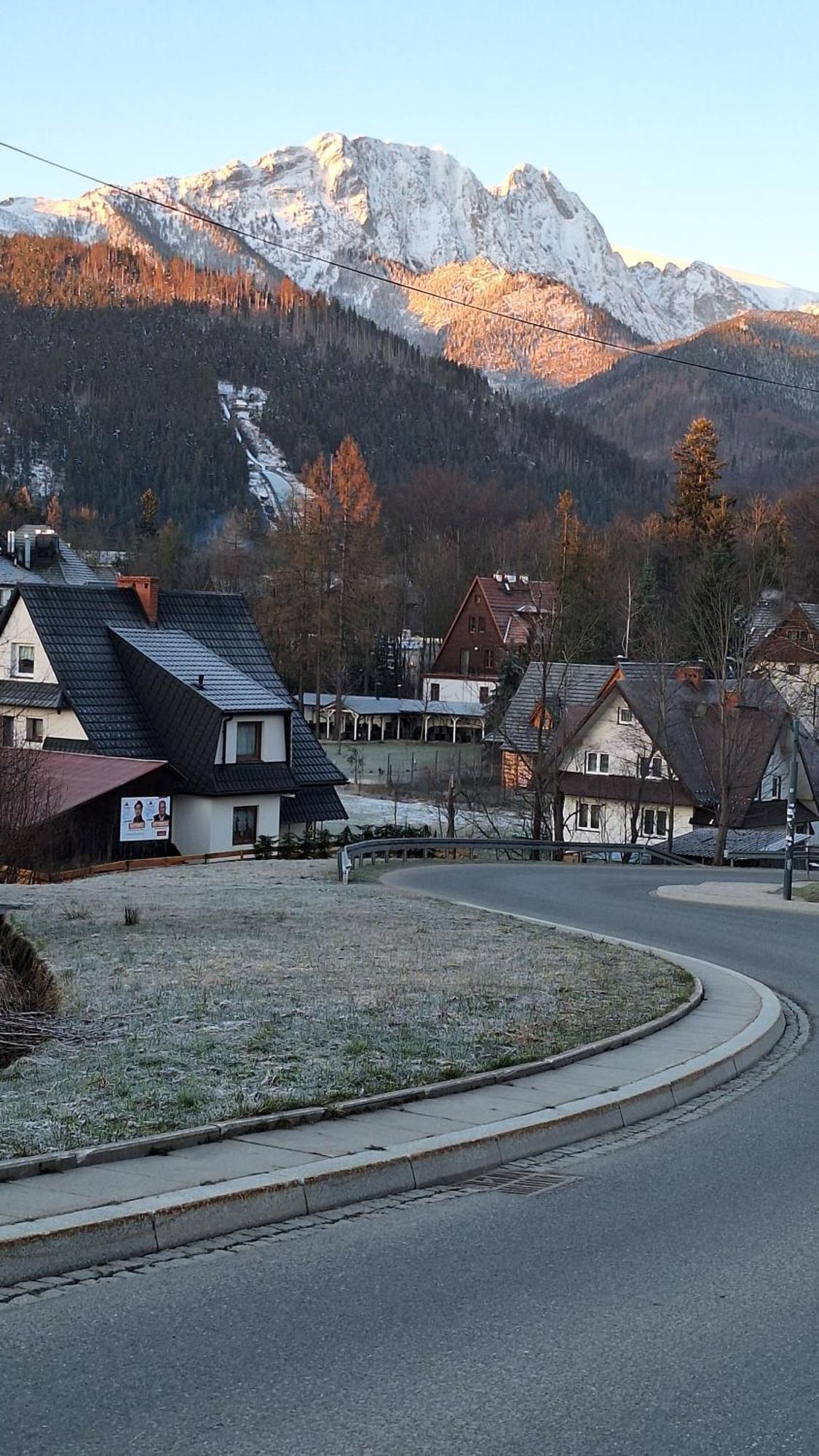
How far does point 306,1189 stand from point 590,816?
184 ft

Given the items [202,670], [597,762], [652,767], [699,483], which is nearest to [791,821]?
[202,670]

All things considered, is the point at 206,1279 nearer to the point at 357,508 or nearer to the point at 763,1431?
the point at 763,1431

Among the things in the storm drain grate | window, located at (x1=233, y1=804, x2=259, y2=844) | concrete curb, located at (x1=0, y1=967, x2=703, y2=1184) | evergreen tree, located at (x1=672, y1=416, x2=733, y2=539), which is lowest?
the storm drain grate

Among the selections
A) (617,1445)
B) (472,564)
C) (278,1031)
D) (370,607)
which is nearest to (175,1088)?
(278,1031)

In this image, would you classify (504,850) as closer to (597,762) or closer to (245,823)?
(245,823)

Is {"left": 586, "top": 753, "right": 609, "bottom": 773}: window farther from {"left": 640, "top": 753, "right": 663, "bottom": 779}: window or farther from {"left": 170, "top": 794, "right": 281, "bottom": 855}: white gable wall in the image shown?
{"left": 170, "top": 794, "right": 281, "bottom": 855}: white gable wall

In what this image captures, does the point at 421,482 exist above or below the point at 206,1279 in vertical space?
above

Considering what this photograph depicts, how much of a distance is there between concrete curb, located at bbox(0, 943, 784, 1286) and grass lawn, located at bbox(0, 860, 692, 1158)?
3.31ft

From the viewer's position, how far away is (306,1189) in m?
8.27

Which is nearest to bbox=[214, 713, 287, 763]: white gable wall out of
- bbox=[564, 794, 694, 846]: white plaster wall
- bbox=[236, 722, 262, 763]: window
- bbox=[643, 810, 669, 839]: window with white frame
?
bbox=[236, 722, 262, 763]: window

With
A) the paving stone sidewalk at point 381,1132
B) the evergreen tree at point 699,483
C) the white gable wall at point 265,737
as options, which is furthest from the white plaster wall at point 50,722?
the evergreen tree at point 699,483

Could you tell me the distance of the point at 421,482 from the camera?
177 metres

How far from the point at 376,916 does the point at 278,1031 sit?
10419 mm

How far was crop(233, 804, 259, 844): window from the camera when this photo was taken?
47.6 meters
